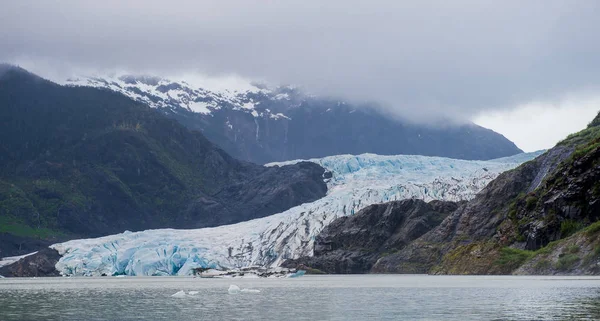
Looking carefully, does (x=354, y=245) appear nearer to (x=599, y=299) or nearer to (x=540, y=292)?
(x=540, y=292)

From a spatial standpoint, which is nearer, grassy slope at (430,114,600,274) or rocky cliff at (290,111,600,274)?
grassy slope at (430,114,600,274)

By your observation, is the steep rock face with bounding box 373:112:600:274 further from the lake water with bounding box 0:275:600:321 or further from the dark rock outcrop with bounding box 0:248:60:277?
the dark rock outcrop with bounding box 0:248:60:277

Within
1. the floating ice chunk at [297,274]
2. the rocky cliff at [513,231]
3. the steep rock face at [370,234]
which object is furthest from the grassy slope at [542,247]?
the steep rock face at [370,234]

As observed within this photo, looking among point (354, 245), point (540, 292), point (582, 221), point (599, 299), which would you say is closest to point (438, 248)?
point (354, 245)

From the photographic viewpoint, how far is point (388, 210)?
19288 cm

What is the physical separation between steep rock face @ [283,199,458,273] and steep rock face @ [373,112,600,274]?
26.6 ft

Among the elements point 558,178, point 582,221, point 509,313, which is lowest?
point 509,313

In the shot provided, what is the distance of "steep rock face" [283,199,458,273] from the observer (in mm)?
183750

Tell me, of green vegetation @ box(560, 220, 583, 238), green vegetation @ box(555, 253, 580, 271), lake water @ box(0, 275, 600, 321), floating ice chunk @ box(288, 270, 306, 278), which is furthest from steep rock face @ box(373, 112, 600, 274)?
lake water @ box(0, 275, 600, 321)

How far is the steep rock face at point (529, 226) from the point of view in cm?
10209

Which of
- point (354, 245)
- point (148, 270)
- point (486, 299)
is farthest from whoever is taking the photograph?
point (354, 245)

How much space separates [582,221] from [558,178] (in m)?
14.0

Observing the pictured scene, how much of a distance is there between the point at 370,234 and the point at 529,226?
71.0m

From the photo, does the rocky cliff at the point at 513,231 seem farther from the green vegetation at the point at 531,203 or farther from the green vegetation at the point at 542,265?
the green vegetation at the point at 531,203
